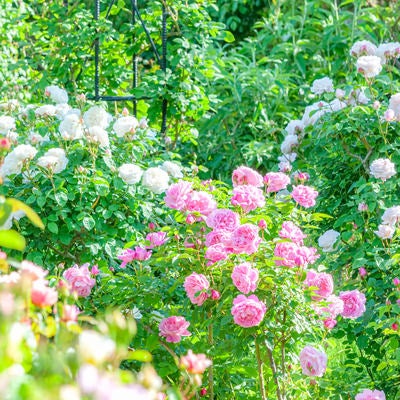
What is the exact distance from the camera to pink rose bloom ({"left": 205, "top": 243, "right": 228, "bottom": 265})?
2133 millimetres

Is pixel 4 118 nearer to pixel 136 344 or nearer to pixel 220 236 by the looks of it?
pixel 136 344

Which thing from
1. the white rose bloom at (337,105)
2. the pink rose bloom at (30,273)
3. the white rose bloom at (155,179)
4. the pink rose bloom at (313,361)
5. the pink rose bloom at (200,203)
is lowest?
the pink rose bloom at (313,361)

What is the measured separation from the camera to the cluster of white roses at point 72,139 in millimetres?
2809

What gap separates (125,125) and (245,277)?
1203 mm

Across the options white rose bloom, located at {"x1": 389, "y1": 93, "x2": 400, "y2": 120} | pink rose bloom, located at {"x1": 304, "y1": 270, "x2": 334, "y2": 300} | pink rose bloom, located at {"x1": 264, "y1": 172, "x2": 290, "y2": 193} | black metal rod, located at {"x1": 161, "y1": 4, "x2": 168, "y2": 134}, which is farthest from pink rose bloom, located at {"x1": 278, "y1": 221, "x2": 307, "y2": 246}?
black metal rod, located at {"x1": 161, "y1": 4, "x2": 168, "y2": 134}

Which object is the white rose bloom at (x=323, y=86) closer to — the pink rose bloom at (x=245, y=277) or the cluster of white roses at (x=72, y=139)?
the cluster of white roses at (x=72, y=139)

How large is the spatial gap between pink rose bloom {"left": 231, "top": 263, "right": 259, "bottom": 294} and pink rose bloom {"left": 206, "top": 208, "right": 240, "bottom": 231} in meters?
0.12

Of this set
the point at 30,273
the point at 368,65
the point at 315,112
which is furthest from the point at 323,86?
the point at 30,273

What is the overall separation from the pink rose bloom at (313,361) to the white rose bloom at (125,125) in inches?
48.7

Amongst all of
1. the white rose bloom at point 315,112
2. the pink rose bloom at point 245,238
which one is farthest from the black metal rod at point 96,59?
the pink rose bloom at point 245,238

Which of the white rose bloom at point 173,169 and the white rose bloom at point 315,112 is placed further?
the white rose bloom at point 315,112

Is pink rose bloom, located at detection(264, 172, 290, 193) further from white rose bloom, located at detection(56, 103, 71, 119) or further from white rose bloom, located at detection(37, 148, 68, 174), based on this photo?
white rose bloom, located at detection(56, 103, 71, 119)

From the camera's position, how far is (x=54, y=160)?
2.80m

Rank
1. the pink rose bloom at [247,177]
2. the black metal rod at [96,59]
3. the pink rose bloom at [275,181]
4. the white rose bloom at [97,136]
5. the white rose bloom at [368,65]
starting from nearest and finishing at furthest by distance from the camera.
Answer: the pink rose bloom at [247,177], the pink rose bloom at [275,181], the white rose bloom at [97,136], the white rose bloom at [368,65], the black metal rod at [96,59]
